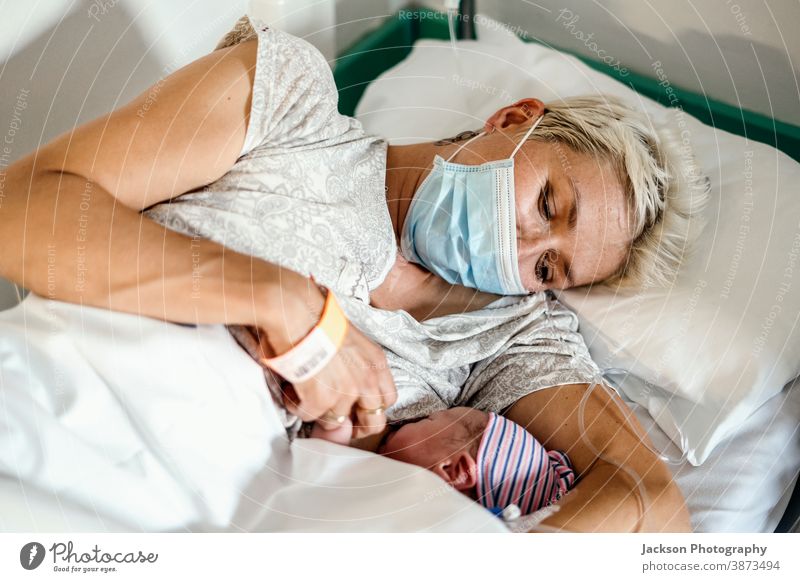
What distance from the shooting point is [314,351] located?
0.69 metres

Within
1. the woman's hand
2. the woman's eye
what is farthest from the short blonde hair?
the woman's hand

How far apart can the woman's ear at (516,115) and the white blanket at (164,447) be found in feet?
1.56

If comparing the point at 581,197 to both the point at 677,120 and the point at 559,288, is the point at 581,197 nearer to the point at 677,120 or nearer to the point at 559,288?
the point at 559,288

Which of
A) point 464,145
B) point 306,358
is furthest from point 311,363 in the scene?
point 464,145

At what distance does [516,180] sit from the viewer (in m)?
0.85

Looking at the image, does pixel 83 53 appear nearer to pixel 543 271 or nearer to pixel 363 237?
pixel 363 237

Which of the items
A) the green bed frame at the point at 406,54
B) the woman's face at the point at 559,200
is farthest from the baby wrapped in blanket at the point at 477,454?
the green bed frame at the point at 406,54

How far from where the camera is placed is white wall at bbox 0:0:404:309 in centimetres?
90

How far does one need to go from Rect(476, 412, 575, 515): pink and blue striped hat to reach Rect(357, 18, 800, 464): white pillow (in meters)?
0.23

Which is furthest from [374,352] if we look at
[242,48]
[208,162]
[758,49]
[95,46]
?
[758,49]

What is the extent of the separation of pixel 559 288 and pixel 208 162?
51cm

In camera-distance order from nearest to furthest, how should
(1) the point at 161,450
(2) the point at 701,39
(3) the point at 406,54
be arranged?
(1) the point at 161,450, (2) the point at 701,39, (3) the point at 406,54

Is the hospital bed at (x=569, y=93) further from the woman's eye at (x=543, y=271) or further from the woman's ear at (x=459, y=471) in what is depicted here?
the woman's ear at (x=459, y=471)

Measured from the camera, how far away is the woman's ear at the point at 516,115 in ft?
3.06
